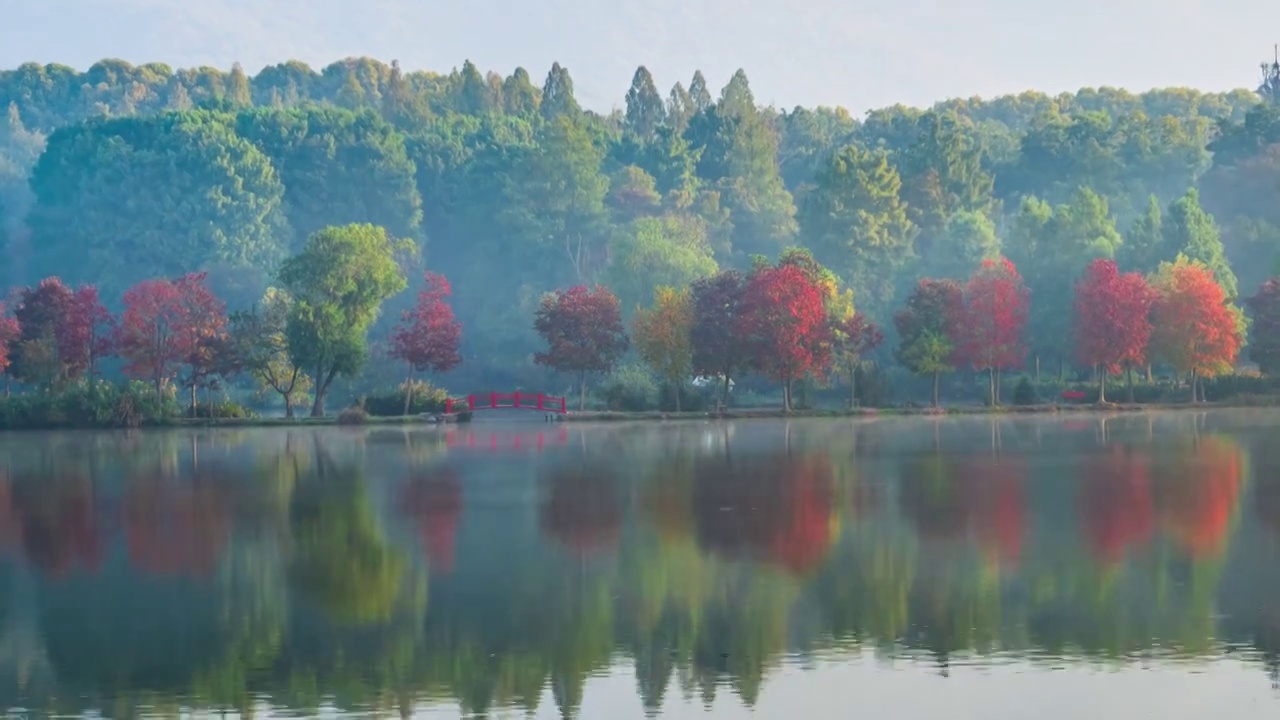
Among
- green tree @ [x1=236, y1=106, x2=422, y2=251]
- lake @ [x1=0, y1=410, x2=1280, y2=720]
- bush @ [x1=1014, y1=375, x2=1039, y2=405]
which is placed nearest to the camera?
lake @ [x1=0, y1=410, x2=1280, y2=720]

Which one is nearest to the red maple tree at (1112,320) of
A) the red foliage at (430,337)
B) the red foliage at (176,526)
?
the red foliage at (430,337)

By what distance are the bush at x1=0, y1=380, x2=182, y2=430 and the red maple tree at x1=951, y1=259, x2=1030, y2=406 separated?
1221 inches

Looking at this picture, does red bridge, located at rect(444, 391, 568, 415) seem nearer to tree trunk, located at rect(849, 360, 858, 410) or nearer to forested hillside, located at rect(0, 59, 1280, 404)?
tree trunk, located at rect(849, 360, 858, 410)

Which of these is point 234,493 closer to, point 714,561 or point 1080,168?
point 714,561

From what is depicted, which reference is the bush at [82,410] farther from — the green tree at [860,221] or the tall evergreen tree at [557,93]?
the tall evergreen tree at [557,93]

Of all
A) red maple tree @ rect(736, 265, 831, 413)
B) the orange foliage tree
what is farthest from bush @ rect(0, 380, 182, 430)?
the orange foliage tree

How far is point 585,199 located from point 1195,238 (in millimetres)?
39621

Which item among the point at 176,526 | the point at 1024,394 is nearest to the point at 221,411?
the point at 1024,394

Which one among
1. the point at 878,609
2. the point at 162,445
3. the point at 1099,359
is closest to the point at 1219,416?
the point at 1099,359

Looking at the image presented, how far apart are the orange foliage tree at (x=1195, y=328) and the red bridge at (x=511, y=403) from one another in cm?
2345

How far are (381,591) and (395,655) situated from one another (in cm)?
364

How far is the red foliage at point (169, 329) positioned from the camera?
192 feet

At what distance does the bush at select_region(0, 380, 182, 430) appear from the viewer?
56.7m

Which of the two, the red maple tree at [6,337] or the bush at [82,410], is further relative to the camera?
the red maple tree at [6,337]
